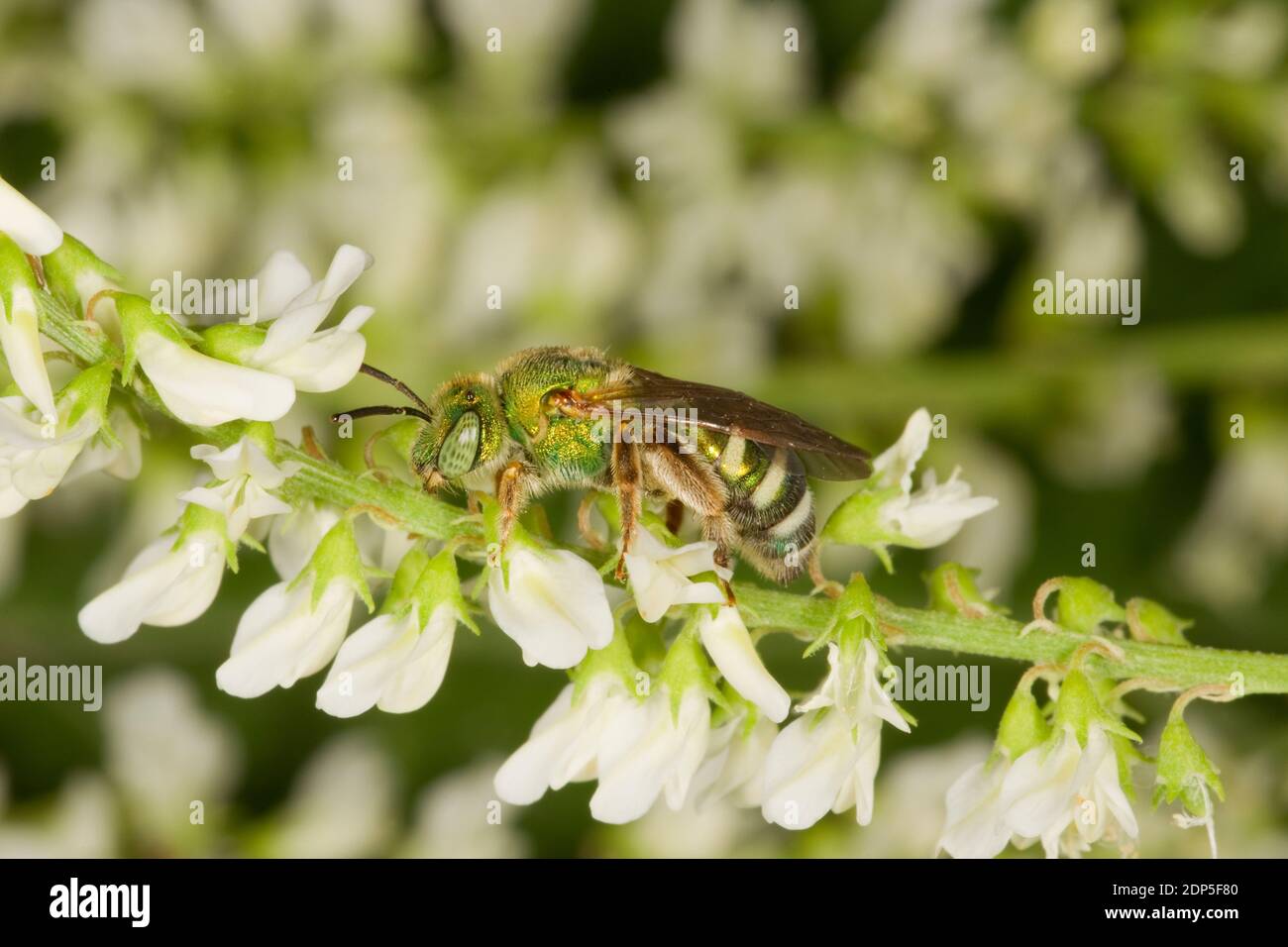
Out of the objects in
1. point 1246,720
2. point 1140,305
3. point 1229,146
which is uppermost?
point 1229,146

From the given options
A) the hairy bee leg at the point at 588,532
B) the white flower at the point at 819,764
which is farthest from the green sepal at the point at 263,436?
the white flower at the point at 819,764

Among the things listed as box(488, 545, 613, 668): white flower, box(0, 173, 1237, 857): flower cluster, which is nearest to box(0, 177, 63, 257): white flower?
box(0, 173, 1237, 857): flower cluster

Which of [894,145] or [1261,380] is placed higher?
[894,145]

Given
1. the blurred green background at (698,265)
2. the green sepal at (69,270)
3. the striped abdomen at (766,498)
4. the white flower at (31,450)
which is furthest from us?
the blurred green background at (698,265)

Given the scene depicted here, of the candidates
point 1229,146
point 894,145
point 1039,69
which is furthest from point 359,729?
point 1229,146

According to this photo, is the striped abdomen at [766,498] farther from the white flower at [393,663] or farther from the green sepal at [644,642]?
the white flower at [393,663]
